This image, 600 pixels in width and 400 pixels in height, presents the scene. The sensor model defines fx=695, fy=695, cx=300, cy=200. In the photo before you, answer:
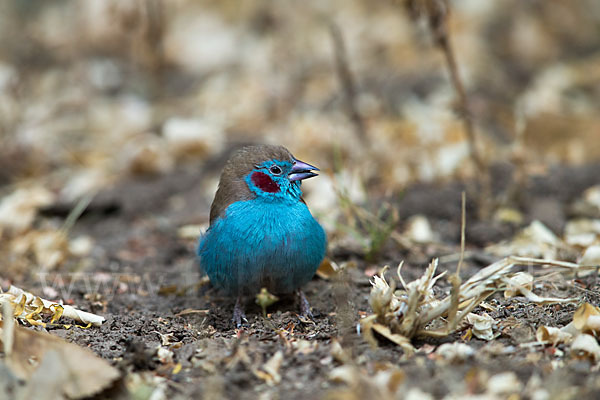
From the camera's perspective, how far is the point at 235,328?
10.5 ft

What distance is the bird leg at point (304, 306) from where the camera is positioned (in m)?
3.30

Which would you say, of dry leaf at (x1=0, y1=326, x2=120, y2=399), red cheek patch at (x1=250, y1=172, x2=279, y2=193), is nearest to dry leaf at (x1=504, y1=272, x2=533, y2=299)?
red cheek patch at (x1=250, y1=172, x2=279, y2=193)

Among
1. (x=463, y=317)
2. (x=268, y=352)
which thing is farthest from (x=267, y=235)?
(x=463, y=317)

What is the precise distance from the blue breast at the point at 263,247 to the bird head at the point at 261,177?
6cm

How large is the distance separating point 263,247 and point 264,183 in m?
0.38

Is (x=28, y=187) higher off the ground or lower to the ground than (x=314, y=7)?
lower

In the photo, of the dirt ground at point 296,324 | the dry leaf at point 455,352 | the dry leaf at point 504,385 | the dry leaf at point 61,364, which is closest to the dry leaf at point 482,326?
the dirt ground at point 296,324

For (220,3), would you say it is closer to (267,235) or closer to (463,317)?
(267,235)

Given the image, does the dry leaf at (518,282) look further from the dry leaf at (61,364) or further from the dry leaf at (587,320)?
the dry leaf at (61,364)

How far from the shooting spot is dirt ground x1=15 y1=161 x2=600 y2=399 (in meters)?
2.38

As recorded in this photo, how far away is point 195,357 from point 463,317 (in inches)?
41.2

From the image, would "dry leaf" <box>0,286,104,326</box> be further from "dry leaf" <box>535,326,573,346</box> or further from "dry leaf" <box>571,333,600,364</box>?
"dry leaf" <box>571,333,600,364</box>

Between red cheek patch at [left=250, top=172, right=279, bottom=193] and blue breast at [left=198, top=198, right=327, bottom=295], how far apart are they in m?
0.07

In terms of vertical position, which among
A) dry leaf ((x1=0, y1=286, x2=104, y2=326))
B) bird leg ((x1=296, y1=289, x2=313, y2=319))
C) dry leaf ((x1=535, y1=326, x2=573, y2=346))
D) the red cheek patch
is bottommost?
bird leg ((x1=296, y1=289, x2=313, y2=319))
